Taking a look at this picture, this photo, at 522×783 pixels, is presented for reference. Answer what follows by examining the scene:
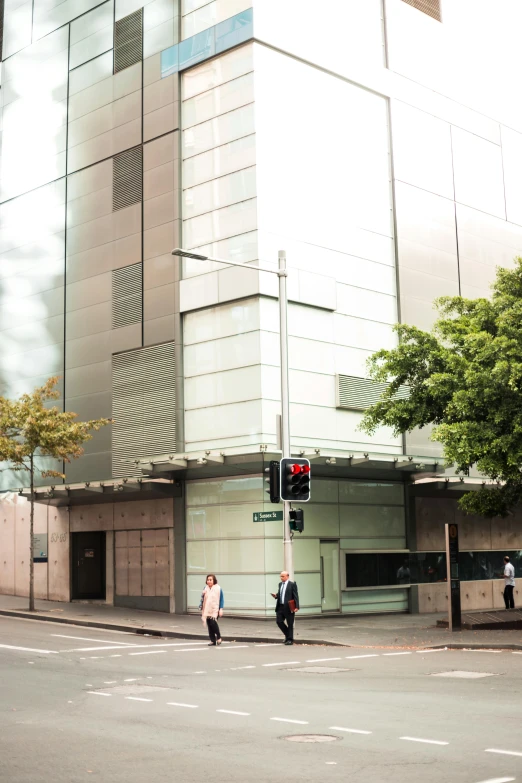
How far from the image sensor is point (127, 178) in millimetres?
33719

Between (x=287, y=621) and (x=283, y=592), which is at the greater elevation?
(x=283, y=592)

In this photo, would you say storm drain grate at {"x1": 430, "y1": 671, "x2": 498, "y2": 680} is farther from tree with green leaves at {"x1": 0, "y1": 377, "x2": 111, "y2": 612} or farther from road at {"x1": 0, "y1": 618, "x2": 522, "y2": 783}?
tree with green leaves at {"x1": 0, "y1": 377, "x2": 111, "y2": 612}

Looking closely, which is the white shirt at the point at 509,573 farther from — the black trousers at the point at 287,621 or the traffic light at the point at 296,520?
the black trousers at the point at 287,621

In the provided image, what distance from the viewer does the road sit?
8289 mm

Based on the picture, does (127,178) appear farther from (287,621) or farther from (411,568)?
(287,621)

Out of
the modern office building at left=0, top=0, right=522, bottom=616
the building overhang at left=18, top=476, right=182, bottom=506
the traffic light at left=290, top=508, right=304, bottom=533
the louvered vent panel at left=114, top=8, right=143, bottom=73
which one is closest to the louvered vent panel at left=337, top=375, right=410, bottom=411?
the modern office building at left=0, top=0, right=522, bottom=616

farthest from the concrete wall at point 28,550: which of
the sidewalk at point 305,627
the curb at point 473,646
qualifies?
the curb at point 473,646

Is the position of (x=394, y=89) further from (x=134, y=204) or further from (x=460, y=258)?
(x=134, y=204)

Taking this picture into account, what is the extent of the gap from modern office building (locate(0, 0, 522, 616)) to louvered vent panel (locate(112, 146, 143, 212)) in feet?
0.37

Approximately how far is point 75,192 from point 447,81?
1516cm

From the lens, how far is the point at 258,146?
97.7 ft

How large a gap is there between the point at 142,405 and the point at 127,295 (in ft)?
13.1

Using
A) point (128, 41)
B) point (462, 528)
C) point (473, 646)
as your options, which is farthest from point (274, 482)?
point (128, 41)

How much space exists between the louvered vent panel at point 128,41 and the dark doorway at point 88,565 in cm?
1733
